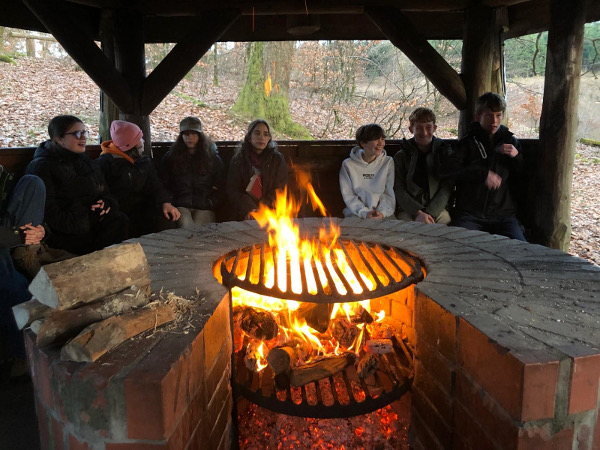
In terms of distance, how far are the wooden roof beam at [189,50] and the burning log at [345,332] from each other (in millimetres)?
3334

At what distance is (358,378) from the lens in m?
2.23

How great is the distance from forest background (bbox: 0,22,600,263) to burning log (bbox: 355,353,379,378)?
29.7 ft

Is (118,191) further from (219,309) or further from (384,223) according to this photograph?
(219,309)

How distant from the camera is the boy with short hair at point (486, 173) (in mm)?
4004

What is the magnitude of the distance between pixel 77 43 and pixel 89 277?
143 inches

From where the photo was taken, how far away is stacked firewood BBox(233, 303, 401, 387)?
7.15 ft

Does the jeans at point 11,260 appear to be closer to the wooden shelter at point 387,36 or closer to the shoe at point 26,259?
the shoe at point 26,259

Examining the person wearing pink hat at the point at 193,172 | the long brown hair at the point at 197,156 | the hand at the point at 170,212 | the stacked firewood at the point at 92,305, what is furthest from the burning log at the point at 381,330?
the long brown hair at the point at 197,156

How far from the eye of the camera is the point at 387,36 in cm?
490

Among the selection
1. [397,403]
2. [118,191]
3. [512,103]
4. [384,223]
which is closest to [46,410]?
[397,403]

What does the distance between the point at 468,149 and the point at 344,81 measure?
31.0 feet

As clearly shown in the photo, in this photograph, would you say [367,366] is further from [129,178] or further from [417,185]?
[129,178]

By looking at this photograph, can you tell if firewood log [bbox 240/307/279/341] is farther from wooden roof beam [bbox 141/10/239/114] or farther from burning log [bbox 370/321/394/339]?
wooden roof beam [bbox 141/10/239/114]

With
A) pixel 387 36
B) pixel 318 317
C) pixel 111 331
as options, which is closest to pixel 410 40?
pixel 387 36
